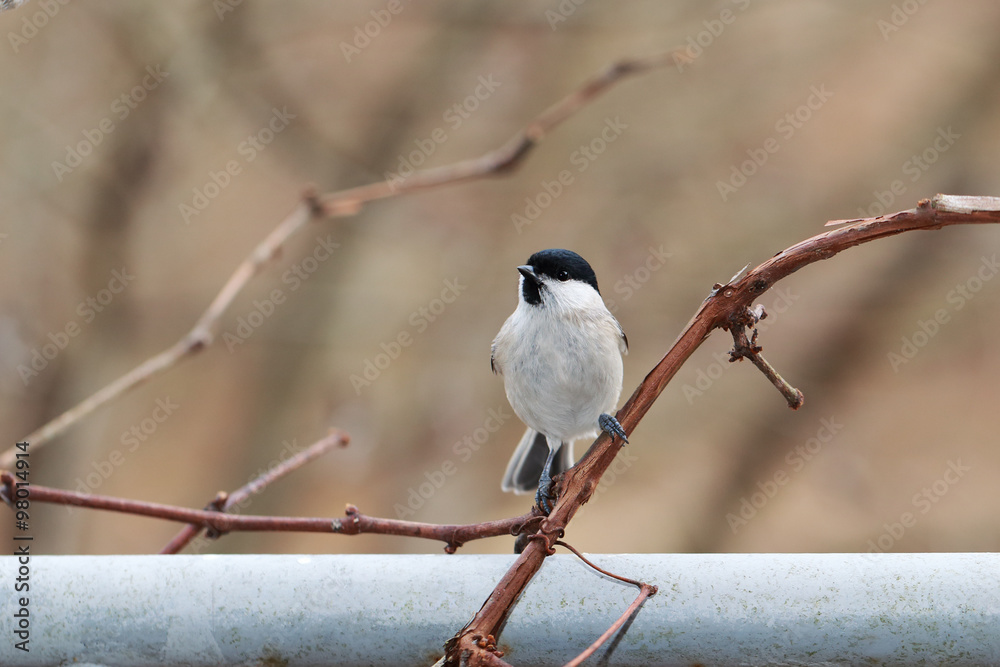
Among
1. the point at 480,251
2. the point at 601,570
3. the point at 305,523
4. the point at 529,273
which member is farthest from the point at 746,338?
the point at 480,251

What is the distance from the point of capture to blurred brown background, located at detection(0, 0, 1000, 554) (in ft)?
10.1

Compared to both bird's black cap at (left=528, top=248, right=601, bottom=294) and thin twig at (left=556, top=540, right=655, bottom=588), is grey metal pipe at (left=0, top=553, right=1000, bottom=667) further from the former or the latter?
Result: bird's black cap at (left=528, top=248, right=601, bottom=294)

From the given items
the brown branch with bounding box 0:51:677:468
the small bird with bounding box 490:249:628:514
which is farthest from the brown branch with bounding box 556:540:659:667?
the brown branch with bounding box 0:51:677:468

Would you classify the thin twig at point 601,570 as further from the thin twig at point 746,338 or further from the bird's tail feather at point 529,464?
the bird's tail feather at point 529,464

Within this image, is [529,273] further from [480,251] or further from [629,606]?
[480,251]

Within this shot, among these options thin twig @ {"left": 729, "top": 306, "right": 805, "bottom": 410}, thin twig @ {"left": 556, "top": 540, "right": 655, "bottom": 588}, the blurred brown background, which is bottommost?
thin twig @ {"left": 556, "top": 540, "right": 655, "bottom": 588}

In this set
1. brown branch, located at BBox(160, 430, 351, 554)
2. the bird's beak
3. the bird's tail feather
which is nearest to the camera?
brown branch, located at BBox(160, 430, 351, 554)

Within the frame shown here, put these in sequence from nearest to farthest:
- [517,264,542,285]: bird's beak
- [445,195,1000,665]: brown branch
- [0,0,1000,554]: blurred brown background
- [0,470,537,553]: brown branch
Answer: [445,195,1000,665]: brown branch, [0,470,537,553]: brown branch, [517,264,542,285]: bird's beak, [0,0,1000,554]: blurred brown background

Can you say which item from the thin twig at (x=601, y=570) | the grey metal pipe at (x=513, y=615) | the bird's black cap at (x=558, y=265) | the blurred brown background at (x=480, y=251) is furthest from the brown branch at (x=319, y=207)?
the blurred brown background at (x=480, y=251)

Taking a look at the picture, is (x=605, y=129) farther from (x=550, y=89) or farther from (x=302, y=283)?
(x=302, y=283)

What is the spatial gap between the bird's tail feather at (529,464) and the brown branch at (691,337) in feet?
2.68

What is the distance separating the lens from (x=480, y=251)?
4.03m

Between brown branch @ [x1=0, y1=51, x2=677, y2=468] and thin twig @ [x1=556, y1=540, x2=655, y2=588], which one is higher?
brown branch @ [x1=0, y1=51, x2=677, y2=468]

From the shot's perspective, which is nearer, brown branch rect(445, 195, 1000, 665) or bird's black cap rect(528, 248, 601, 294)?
brown branch rect(445, 195, 1000, 665)
